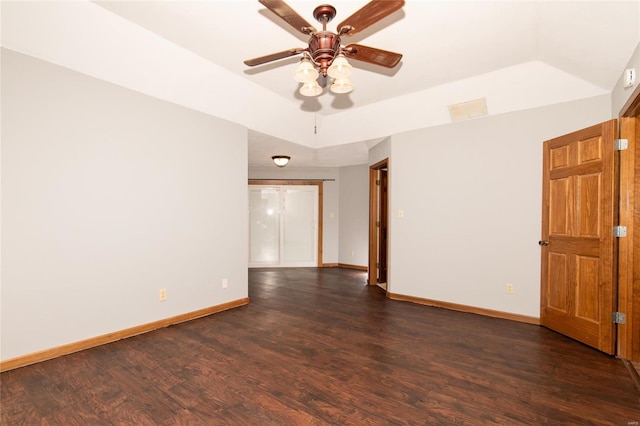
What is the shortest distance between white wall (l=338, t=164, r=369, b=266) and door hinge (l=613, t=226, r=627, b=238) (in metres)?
4.47

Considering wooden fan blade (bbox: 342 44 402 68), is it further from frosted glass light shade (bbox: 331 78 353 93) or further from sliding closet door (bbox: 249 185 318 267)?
sliding closet door (bbox: 249 185 318 267)

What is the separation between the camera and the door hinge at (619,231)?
8.49ft

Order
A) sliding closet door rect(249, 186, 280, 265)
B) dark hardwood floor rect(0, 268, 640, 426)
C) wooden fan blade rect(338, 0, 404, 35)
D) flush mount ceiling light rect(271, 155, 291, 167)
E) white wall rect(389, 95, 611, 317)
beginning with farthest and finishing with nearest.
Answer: sliding closet door rect(249, 186, 280, 265) → flush mount ceiling light rect(271, 155, 291, 167) → white wall rect(389, 95, 611, 317) → dark hardwood floor rect(0, 268, 640, 426) → wooden fan blade rect(338, 0, 404, 35)

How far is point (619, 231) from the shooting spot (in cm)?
261

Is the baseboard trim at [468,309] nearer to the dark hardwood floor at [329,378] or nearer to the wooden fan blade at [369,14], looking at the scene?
the dark hardwood floor at [329,378]

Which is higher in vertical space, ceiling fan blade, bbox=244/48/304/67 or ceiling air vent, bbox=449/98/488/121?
ceiling air vent, bbox=449/98/488/121

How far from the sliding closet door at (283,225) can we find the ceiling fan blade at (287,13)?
5325 millimetres

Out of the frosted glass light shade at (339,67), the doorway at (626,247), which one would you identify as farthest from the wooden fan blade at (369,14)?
the doorway at (626,247)

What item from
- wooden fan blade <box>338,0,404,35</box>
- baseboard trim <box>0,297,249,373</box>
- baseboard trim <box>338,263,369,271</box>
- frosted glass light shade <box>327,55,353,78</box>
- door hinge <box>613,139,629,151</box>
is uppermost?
wooden fan blade <box>338,0,404,35</box>

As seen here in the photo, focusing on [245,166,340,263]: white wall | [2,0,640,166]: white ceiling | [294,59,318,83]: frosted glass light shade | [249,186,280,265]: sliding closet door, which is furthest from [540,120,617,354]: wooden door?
[249,186,280,265]: sliding closet door

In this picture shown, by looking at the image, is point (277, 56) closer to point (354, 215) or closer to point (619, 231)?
point (619, 231)

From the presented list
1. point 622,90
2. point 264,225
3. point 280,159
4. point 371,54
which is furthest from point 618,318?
point 264,225

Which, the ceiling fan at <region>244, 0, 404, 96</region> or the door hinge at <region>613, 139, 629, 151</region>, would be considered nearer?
the ceiling fan at <region>244, 0, 404, 96</region>

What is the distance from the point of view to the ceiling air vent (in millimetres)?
3655
